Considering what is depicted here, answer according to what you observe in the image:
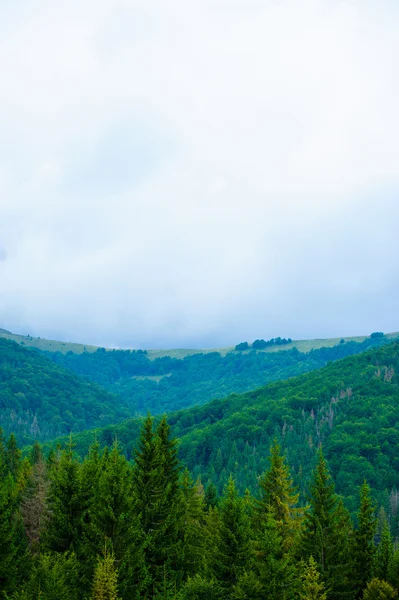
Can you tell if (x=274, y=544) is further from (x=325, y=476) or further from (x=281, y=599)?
(x=325, y=476)

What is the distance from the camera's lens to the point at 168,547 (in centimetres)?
4041

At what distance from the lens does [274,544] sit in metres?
36.8

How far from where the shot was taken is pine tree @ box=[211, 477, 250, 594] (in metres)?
40.5

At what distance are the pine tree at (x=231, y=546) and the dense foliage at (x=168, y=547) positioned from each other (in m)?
0.08

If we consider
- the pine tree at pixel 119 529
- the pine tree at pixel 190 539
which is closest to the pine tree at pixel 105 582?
the pine tree at pixel 119 529

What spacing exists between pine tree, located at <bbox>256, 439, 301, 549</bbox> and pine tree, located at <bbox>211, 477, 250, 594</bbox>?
419cm

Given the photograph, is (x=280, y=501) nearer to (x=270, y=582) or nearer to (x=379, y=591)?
(x=379, y=591)

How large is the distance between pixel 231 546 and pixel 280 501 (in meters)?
7.00

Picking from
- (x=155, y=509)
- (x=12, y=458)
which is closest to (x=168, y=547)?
(x=155, y=509)

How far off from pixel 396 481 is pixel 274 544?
149m

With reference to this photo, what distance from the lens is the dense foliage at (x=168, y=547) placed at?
118 feet

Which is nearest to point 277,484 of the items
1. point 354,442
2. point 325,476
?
point 325,476

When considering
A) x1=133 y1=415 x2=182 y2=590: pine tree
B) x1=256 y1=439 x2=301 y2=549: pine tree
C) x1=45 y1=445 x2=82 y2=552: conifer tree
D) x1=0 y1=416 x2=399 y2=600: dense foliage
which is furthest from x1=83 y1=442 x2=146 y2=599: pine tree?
x1=256 y1=439 x2=301 y2=549: pine tree

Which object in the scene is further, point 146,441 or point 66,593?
point 146,441
